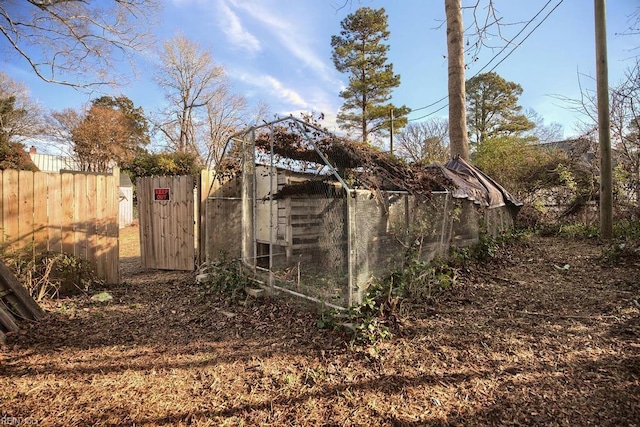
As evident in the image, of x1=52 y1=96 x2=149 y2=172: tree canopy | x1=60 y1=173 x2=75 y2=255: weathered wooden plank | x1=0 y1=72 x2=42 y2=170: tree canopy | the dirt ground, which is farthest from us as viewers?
x1=52 y1=96 x2=149 y2=172: tree canopy

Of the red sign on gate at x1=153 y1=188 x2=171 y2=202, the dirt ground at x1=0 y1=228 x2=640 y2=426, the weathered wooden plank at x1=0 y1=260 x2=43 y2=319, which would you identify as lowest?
the dirt ground at x1=0 y1=228 x2=640 y2=426

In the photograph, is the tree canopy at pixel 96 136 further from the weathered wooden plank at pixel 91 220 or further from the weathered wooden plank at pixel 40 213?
the weathered wooden plank at pixel 40 213

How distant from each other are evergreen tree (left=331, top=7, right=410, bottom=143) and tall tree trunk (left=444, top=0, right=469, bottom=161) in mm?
12096

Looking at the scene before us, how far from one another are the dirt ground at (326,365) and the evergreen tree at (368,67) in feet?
59.0

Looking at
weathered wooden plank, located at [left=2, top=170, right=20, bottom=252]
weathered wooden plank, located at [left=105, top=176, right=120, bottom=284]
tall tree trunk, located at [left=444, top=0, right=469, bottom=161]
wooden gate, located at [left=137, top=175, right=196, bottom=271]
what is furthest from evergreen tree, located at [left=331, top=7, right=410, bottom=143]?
weathered wooden plank, located at [left=2, top=170, right=20, bottom=252]

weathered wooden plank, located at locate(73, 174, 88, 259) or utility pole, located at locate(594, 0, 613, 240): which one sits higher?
utility pole, located at locate(594, 0, 613, 240)

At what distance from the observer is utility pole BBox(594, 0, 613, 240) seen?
23.1ft

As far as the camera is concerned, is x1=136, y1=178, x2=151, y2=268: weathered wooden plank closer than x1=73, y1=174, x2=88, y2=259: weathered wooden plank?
No

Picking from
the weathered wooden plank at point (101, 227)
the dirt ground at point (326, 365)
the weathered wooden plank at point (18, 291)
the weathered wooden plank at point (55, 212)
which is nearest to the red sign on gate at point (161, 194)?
the weathered wooden plank at point (101, 227)

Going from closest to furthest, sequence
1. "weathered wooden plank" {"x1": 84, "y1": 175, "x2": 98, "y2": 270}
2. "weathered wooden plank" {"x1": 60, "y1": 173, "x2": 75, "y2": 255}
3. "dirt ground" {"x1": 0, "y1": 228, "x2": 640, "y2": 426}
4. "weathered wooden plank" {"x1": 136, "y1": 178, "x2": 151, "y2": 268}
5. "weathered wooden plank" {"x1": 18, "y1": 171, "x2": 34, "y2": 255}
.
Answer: "dirt ground" {"x1": 0, "y1": 228, "x2": 640, "y2": 426} < "weathered wooden plank" {"x1": 18, "y1": 171, "x2": 34, "y2": 255} < "weathered wooden plank" {"x1": 60, "y1": 173, "x2": 75, "y2": 255} < "weathered wooden plank" {"x1": 84, "y1": 175, "x2": 98, "y2": 270} < "weathered wooden plank" {"x1": 136, "y1": 178, "x2": 151, "y2": 268}

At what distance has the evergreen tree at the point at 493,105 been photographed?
21344 mm

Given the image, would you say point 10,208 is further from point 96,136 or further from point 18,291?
point 96,136

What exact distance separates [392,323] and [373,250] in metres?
0.83

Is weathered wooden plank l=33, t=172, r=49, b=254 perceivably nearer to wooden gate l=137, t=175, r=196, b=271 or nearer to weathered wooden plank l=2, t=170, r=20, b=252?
weathered wooden plank l=2, t=170, r=20, b=252
